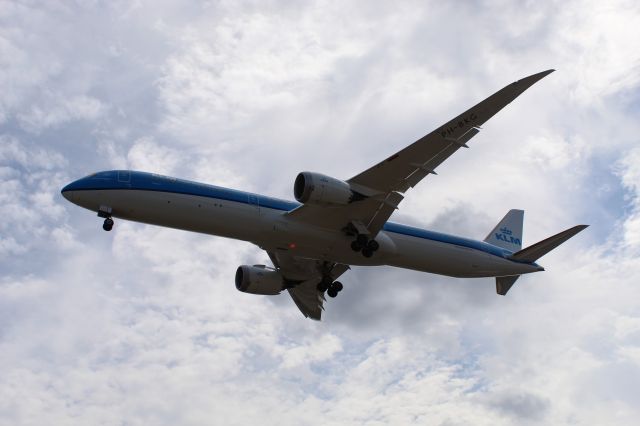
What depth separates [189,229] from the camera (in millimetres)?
33219

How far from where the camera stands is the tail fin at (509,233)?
44.0 m

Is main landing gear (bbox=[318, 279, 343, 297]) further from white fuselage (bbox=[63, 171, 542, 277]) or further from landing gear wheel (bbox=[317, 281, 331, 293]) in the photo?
white fuselage (bbox=[63, 171, 542, 277])

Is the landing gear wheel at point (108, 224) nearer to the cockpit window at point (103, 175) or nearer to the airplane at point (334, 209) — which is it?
the airplane at point (334, 209)

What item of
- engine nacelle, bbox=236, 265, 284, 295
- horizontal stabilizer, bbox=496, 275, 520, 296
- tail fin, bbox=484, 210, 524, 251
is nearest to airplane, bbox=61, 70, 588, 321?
horizontal stabilizer, bbox=496, 275, 520, 296

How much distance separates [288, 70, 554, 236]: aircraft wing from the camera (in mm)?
30688

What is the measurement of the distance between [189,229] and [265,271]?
10.1m

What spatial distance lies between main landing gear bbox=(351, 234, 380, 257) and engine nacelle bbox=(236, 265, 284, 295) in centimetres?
861

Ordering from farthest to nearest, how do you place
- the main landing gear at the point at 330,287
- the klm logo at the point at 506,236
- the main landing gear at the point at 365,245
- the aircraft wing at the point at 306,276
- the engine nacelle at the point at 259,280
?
the klm logo at the point at 506,236 < the engine nacelle at the point at 259,280 < the aircraft wing at the point at 306,276 < the main landing gear at the point at 330,287 < the main landing gear at the point at 365,245

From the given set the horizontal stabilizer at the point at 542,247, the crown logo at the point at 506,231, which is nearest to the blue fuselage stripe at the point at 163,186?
the horizontal stabilizer at the point at 542,247

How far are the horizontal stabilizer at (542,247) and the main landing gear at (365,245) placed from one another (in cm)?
938

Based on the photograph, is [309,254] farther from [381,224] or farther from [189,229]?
[189,229]

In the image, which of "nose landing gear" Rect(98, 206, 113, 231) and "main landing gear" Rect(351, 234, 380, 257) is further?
"main landing gear" Rect(351, 234, 380, 257)

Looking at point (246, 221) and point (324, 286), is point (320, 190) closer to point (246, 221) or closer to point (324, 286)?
point (246, 221)

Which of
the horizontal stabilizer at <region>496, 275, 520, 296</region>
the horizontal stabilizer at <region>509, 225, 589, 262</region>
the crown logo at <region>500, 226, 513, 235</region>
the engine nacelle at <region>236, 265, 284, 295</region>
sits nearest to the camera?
the horizontal stabilizer at <region>509, 225, 589, 262</region>
